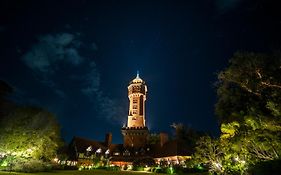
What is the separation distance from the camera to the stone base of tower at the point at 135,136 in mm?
88375

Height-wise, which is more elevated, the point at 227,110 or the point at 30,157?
the point at 227,110

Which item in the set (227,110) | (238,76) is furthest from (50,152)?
(238,76)

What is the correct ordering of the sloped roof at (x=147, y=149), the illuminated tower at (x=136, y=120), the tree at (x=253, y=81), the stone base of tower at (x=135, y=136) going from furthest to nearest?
1. the illuminated tower at (x=136, y=120)
2. the stone base of tower at (x=135, y=136)
3. the sloped roof at (x=147, y=149)
4. the tree at (x=253, y=81)

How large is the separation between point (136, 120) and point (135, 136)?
969 cm

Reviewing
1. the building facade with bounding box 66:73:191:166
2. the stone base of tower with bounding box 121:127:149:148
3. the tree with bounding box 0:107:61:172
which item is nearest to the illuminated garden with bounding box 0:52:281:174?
the tree with bounding box 0:107:61:172

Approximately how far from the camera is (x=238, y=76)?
23.1 metres

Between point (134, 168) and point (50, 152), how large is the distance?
29.2m

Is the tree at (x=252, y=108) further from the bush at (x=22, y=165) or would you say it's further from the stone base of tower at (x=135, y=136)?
the stone base of tower at (x=135, y=136)

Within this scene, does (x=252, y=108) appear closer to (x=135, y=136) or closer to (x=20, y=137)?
(x=20, y=137)

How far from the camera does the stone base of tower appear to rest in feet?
290

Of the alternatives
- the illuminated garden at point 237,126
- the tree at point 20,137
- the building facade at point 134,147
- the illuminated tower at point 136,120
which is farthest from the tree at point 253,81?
the illuminated tower at point 136,120

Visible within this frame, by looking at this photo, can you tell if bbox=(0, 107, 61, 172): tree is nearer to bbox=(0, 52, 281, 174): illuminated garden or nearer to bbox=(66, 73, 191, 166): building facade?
bbox=(0, 52, 281, 174): illuminated garden

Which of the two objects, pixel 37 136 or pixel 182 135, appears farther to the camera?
pixel 182 135

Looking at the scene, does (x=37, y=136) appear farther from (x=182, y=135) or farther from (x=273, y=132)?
(x=182, y=135)
